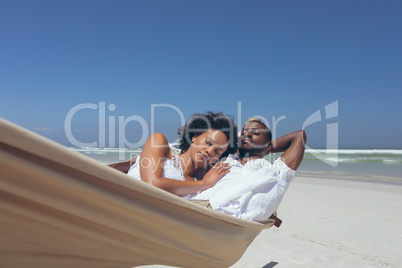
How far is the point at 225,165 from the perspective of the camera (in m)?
2.05

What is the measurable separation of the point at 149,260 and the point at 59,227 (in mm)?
531

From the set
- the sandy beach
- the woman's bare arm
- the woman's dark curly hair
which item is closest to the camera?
the woman's bare arm

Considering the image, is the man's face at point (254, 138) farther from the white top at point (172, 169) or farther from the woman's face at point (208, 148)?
the white top at point (172, 169)

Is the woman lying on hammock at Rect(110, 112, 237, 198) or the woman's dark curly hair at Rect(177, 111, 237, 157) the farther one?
the woman's dark curly hair at Rect(177, 111, 237, 157)

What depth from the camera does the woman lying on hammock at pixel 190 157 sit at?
6.11 ft

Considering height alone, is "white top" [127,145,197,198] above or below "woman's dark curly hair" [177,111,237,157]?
below

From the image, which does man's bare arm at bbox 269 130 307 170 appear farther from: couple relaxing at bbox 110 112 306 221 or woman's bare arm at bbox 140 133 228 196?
woman's bare arm at bbox 140 133 228 196

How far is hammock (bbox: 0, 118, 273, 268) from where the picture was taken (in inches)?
39.7

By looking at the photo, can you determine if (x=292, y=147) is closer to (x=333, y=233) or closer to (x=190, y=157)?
(x=190, y=157)

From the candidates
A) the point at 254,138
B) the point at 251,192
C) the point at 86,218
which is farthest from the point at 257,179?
the point at 86,218

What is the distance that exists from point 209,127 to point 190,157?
0.28 meters

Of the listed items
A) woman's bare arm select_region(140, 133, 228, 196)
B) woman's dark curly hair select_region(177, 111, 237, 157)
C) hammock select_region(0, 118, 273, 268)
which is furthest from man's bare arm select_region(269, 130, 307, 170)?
hammock select_region(0, 118, 273, 268)

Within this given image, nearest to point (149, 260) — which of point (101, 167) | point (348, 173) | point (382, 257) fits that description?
point (101, 167)

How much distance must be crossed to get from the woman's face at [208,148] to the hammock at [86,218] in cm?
53
